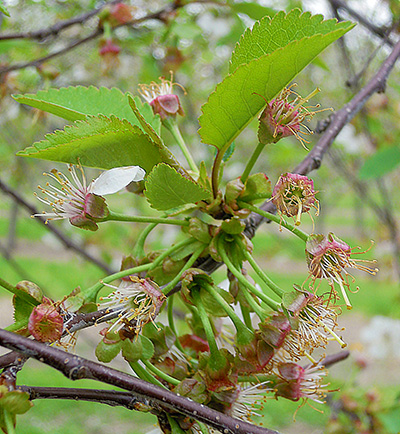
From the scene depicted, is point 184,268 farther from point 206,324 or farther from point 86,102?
point 86,102

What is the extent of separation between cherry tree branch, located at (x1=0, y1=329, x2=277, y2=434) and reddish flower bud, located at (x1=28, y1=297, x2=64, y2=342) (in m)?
0.04

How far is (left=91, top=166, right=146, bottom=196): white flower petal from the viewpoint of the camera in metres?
0.58

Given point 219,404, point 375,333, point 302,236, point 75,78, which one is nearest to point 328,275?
point 302,236

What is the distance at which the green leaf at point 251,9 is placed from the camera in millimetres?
1358

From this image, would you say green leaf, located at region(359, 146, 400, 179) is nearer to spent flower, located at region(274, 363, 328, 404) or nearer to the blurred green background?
the blurred green background

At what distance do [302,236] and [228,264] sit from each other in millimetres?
105

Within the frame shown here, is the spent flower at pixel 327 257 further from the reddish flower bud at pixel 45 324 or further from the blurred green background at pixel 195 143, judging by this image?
the reddish flower bud at pixel 45 324

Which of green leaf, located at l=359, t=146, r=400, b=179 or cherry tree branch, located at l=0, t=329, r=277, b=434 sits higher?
green leaf, located at l=359, t=146, r=400, b=179

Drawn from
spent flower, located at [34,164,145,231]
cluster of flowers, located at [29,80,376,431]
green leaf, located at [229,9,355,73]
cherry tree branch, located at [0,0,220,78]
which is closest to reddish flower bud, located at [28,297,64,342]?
cluster of flowers, located at [29,80,376,431]

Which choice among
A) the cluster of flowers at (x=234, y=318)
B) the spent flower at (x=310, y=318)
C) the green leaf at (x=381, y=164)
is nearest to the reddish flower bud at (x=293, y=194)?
the cluster of flowers at (x=234, y=318)

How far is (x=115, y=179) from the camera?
1.91ft

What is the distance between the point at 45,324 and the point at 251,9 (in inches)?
47.4

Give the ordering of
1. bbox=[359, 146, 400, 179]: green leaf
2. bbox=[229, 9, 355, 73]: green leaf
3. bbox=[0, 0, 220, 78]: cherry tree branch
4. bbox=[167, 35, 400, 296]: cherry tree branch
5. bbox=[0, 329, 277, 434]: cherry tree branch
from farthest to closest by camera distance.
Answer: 1. bbox=[359, 146, 400, 179]: green leaf
2. bbox=[0, 0, 220, 78]: cherry tree branch
3. bbox=[167, 35, 400, 296]: cherry tree branch
4. bbox=[229, 9, 355, 73]: green leaf
5. bbox=[0, 329, 277, 434]: cherry tree branch

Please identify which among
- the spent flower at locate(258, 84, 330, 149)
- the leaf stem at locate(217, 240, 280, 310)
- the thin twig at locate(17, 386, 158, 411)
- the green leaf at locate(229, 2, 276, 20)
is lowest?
the thin twig at locate(17, 386, 158, 411)
